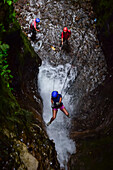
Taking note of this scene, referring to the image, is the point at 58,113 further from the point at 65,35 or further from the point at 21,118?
the point at 65,35

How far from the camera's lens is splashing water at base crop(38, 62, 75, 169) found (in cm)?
586

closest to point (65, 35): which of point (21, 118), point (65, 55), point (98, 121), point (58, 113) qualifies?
point (65, 55)

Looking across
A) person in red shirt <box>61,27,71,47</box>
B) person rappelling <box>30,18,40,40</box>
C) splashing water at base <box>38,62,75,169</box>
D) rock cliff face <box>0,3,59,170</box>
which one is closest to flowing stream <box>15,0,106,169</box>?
splashing water at base <box>38,62,75,169</box>

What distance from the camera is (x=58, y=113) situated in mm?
7309

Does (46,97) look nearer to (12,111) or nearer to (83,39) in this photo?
(12,111)

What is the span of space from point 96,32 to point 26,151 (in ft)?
26.3

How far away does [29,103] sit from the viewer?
225 inches

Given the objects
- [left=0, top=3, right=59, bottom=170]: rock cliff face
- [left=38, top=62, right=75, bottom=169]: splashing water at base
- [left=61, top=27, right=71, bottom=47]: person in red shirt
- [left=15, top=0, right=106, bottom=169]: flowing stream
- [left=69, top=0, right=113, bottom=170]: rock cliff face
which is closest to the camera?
[left=0, top=3, right=59, bottom=170]: rock cliff face

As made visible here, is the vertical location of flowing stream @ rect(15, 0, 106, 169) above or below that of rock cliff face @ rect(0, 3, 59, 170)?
above

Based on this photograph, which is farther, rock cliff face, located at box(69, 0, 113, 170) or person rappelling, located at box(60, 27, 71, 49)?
person rappelling, located at box(60, 27, 71, 49)

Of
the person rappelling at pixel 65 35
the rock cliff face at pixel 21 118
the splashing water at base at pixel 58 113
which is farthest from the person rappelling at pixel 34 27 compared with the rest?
the rock cliff face at pixel 21 118

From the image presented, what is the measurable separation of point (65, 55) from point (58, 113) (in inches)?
131

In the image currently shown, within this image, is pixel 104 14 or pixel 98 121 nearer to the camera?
pixel 98 121

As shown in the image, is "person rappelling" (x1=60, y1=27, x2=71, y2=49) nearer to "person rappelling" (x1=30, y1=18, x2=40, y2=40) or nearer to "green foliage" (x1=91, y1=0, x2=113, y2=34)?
"person rappelling" (x1=30, y1=18, x2=40, y2=40)
